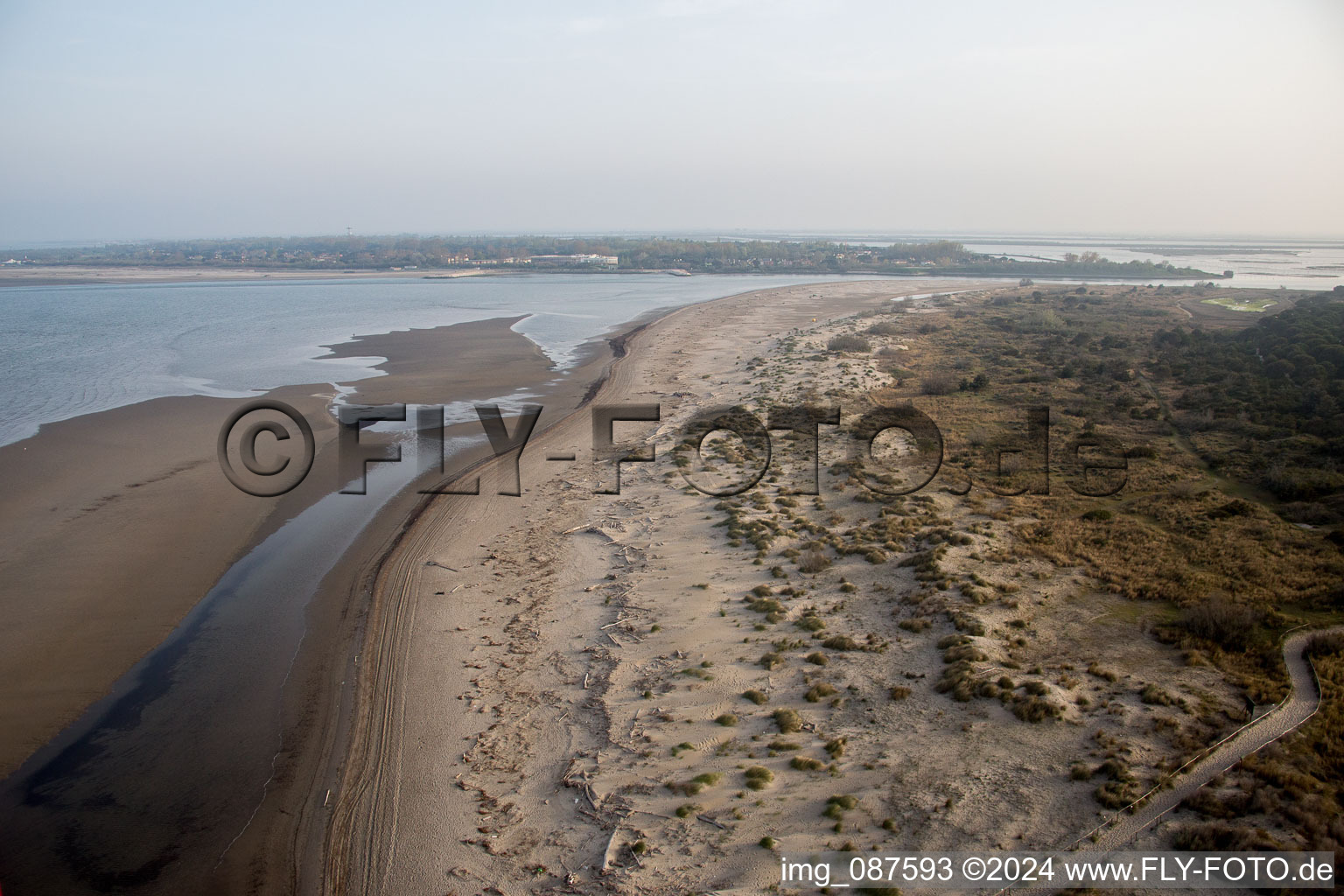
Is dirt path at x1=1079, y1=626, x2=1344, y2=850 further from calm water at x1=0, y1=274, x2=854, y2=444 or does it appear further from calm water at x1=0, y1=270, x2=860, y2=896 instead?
calm water at x1=0, y1=274, x2=854, y2=444

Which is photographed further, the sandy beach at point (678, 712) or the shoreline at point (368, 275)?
the shoreline at point (368, 275)

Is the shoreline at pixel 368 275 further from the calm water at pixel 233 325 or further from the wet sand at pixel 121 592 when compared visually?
the wet sand at pixel 121 592

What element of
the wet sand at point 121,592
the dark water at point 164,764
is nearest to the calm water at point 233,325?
the wet sand at point 121,592

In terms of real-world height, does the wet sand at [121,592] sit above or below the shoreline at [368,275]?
below

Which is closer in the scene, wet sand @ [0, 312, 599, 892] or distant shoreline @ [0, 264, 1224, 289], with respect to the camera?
wet sand @ [0, 312, 599, 892]

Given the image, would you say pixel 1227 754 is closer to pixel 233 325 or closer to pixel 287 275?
pixel 233 325

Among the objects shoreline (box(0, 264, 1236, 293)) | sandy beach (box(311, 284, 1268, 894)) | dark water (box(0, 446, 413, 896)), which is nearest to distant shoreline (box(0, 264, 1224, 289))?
shoreline (box(0, 264, 1236, 293))

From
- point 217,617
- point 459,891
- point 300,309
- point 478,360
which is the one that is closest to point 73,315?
point 300,309

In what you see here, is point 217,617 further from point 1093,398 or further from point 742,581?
point 1093,398
